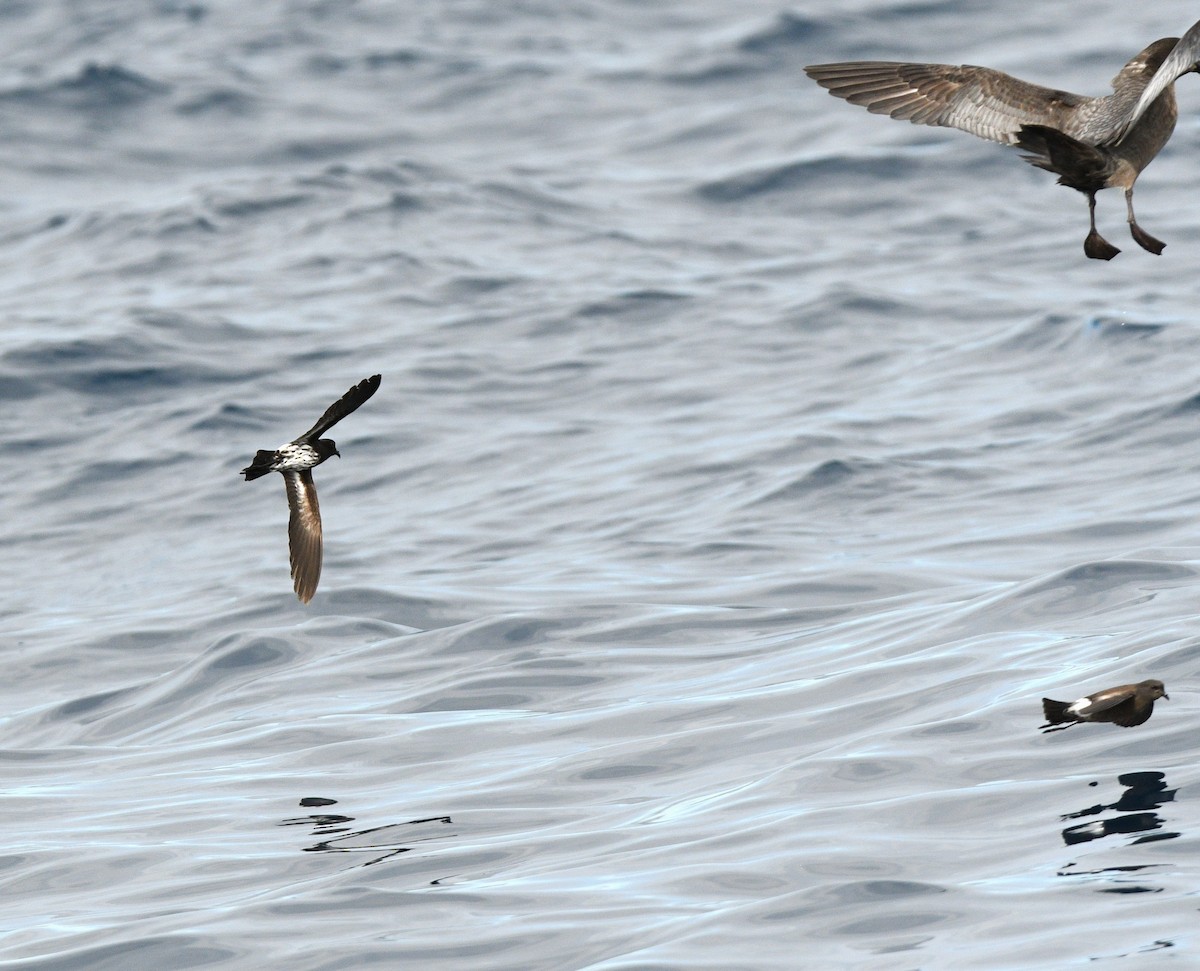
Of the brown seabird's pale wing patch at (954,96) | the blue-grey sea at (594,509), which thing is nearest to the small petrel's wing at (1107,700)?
the blue-grey sea at (594,509)

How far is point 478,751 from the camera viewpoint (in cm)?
909

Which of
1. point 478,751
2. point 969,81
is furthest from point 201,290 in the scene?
point 969,81

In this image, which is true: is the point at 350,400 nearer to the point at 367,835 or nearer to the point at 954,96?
the point at 367,835

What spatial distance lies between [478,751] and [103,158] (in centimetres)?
1490

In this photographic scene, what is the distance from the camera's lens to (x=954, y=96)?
7.29m

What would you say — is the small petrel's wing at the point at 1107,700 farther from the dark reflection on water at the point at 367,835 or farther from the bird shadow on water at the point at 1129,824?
the dark reflection on water at the point at 367,835

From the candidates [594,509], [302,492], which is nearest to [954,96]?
[302,492]

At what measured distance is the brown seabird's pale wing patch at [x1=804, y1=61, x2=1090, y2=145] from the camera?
713 centimetres

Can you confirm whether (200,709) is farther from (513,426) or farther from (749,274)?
(749,274)

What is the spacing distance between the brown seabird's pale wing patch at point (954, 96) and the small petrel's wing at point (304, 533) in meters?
2.92

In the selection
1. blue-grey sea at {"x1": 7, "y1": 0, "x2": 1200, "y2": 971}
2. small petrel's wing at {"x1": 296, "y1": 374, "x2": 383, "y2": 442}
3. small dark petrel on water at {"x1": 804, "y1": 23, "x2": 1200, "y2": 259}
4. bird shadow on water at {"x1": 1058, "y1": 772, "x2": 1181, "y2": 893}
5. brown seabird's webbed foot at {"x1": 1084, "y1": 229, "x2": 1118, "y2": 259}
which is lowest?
blue-grey sea at {"x1": 7, "y1": 0, "x2": 1200, "y2": 971}

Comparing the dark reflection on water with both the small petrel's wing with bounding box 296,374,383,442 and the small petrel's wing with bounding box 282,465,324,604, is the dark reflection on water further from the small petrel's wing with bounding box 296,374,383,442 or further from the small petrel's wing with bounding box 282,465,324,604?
the small petrel's wing with bounding box 296,374,383,442

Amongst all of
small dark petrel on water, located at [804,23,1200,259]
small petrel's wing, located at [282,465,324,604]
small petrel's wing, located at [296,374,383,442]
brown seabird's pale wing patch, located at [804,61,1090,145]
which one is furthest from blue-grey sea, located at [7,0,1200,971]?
brown seabird's pale wing patch, located at [804,61,1090,145]

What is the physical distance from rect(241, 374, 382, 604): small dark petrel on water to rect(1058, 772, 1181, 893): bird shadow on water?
322cm
